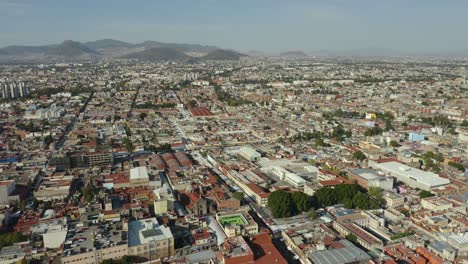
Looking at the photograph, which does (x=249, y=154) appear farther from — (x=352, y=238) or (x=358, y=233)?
(x=352, y=238)

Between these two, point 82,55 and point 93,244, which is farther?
point 82,55

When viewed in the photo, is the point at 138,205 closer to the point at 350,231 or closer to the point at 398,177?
the point at 350,231

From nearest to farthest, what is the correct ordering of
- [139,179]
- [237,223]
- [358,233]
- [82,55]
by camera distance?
[358,233] < [237,223] < [139,179] < [82,55]

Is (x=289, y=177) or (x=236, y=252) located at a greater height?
(x=236, y=252)

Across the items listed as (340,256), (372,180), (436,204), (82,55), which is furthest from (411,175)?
(82,55)

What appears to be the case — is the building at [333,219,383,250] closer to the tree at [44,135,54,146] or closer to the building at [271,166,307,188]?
the building at [271,166,307,188]

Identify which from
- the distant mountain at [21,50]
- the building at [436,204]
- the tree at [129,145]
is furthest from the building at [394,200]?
the distant mountain at [21,50]

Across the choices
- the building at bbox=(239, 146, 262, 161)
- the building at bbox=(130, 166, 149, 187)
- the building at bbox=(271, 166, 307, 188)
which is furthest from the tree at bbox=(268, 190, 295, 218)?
the building at bbox=(239, 146, 262, 161)
